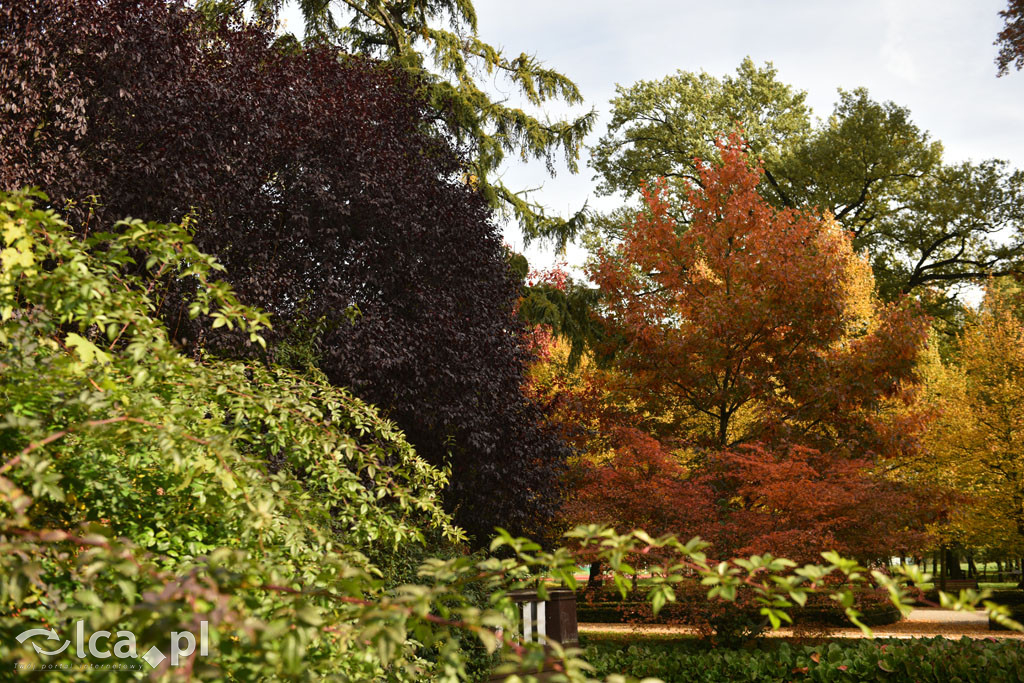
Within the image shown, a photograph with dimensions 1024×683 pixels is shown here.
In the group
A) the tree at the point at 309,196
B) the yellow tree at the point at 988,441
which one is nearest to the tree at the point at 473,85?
the tree at the point at 309,196

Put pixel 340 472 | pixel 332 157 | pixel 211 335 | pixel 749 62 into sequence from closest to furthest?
pixel 340 472 → pixel 211 335 → pixel 332 157 → pixel 749 62

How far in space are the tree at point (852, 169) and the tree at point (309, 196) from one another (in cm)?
1228

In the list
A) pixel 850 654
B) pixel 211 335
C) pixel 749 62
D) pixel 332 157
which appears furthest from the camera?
pixel 749 62

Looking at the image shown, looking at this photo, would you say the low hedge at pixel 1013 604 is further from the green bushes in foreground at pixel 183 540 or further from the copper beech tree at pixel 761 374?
the green bushes in foreground at pixel 183 540

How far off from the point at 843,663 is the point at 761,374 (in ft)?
12.2

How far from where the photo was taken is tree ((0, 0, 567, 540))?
8.45m

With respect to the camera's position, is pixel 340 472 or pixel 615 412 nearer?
pixel 340 472

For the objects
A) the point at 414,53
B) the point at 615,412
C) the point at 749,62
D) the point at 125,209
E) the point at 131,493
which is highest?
the point at 749,62

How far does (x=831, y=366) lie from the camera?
10281 millimetres

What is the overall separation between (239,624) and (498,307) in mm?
10204

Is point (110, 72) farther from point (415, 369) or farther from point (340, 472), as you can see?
point (340, 472)

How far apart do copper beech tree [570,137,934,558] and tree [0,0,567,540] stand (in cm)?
162

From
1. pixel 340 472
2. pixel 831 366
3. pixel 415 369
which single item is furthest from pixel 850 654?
pixel 340 472

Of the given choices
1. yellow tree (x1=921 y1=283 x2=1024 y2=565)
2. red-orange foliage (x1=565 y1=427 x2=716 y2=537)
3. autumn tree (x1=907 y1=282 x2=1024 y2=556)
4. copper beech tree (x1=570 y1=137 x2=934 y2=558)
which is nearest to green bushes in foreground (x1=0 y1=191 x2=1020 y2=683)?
red-orange foliage (x1=565 y1=427 x2=716 y2=537)
